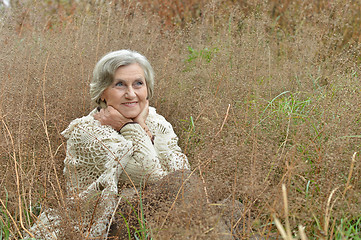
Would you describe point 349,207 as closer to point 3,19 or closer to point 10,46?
point 10,46

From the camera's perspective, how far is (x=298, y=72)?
3947 mm

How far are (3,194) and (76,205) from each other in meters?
0.96

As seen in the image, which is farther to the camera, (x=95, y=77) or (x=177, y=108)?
(x=177, y=108)

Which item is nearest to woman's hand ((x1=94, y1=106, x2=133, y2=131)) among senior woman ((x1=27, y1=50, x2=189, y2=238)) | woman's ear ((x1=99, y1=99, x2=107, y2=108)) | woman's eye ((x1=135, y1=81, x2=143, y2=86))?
senior woman ((x1=27, y1=50, x2=189, y2=238))

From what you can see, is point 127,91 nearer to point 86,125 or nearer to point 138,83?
point 138,83

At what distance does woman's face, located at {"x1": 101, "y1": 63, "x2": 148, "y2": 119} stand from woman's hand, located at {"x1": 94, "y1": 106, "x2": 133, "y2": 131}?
29 mm

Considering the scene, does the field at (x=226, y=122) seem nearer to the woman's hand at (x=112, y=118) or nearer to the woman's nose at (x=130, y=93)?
the woman's hand at (x=112, y=118)

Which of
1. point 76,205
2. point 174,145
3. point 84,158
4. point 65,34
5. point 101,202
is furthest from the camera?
point 65,34

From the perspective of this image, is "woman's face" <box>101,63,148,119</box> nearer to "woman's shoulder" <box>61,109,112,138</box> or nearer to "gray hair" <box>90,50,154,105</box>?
"gray hair" <box>90,50,154,105</box>

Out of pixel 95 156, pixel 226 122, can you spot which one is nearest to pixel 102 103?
pixel 95 156

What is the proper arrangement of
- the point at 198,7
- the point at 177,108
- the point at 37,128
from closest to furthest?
the point at 37,128 < the point at 177,108 < the point at 198,7

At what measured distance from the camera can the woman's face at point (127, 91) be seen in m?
2.60

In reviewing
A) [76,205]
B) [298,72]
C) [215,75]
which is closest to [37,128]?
[76,205]

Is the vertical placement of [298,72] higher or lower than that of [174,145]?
higher
